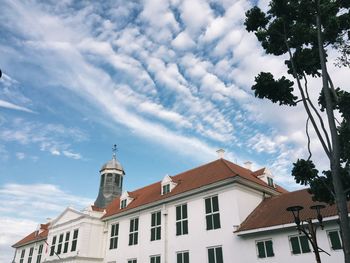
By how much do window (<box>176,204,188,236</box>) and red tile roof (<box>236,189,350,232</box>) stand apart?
4.82 metres

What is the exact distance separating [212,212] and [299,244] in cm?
636

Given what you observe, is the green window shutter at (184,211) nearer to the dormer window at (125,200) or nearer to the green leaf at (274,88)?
the dormer window at (125,200)

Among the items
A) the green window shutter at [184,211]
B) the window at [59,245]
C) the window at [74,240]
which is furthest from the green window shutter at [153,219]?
the window at [59,245]

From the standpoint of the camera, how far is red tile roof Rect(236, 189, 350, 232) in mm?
18688

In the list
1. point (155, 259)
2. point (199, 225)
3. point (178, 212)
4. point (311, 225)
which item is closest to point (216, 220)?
point (199, 225)

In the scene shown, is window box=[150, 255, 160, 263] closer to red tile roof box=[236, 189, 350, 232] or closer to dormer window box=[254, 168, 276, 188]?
red tile roof box=[236, 189, 350, 232]

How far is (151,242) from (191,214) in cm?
458

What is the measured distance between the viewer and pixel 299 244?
18156 mm

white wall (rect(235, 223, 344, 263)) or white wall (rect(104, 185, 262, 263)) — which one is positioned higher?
white wall (rect(104, 185, 262, 263))

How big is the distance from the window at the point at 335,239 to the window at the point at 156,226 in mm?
12982

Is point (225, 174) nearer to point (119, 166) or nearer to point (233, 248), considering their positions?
point (233, 248)

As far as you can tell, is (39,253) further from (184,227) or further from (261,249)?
(261,249)

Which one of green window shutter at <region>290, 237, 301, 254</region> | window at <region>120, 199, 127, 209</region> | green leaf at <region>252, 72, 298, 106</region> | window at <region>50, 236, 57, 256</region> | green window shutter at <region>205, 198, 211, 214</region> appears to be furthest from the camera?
window at <region>50, 236, 57, 256</region>

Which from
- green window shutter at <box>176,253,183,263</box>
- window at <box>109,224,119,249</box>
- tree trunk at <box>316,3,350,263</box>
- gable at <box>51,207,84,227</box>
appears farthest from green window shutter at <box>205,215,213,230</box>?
gable at <box>51,207,84,227</box>
